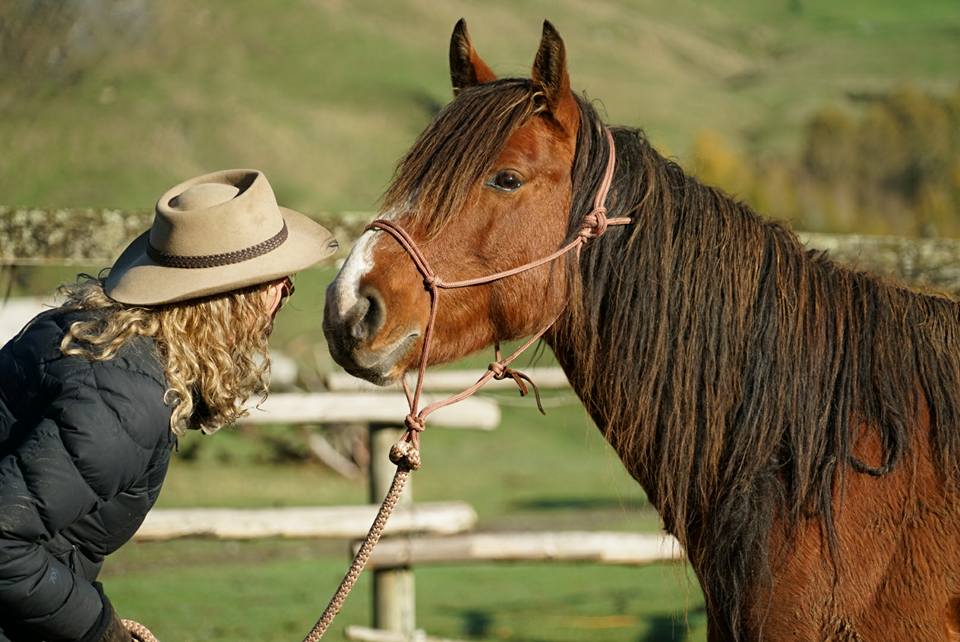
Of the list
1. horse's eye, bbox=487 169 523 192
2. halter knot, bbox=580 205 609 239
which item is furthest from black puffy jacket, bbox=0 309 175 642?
halter knot, bbox=580 205 609 239

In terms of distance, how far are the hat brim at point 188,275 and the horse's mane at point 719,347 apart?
0.30m

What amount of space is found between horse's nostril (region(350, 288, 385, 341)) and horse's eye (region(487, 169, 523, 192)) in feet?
1.34

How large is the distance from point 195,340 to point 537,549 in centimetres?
317

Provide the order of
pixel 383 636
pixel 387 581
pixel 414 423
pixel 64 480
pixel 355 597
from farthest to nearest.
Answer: pixel 355 597 < pixel 387 581 < pixel 383 636 < pixel 414 423 < pixel 64 480

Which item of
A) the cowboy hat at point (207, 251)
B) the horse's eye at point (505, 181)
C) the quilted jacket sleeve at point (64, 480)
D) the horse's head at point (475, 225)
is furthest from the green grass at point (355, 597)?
the quilted jacket sleeve at point (64, 480)

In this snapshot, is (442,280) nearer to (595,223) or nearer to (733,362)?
(595,223)

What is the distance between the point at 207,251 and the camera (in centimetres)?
238

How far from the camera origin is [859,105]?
43.5m

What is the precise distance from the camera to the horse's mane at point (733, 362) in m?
2.38

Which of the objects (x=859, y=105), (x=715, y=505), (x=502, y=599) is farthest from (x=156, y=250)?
(x=859, y=105)

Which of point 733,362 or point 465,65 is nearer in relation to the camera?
point 733,362

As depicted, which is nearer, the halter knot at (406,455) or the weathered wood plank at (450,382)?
the halter knot at (406,455)

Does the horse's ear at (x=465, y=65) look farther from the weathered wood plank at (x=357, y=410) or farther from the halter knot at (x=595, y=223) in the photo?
the weathered wood plank at (x=357, y=410)

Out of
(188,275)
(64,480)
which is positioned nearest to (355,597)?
(188,275)
